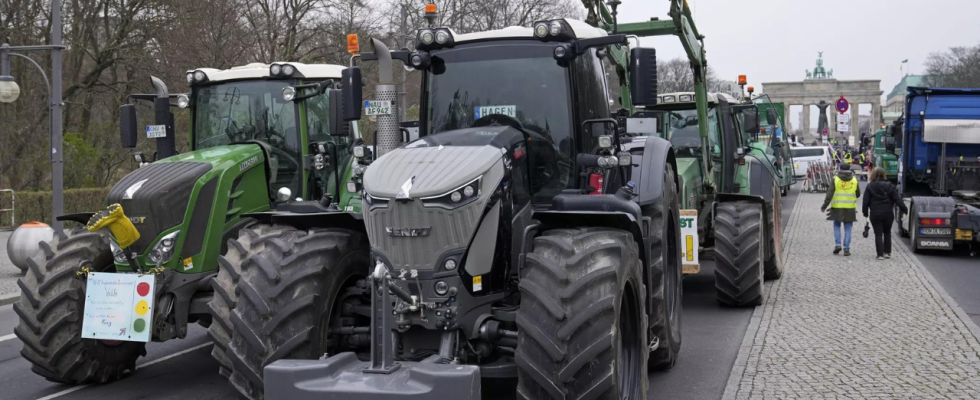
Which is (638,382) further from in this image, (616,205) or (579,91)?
(579,91)

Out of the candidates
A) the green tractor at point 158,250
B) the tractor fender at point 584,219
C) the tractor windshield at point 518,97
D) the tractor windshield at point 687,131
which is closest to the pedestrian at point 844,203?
the tractor windshield at point 687,131

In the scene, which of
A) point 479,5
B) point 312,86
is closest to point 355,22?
point 479,5

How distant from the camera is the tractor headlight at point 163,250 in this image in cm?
756

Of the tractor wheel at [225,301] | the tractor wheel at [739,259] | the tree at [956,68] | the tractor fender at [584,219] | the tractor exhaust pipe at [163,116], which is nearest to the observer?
the tractor fender at [584,219]

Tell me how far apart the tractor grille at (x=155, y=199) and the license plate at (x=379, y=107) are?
179 cm

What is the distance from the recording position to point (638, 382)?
6.23 metres

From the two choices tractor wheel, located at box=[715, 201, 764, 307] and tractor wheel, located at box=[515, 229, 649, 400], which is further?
tractor wheel, located at box=[715, 201, 764, 307]

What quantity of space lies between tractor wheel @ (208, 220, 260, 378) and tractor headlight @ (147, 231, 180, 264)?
1520 mm

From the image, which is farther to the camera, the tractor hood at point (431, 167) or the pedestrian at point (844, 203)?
the pedestrian at point (844, 203)

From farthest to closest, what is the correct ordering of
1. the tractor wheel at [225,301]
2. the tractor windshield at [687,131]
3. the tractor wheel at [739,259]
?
the tractor windshield at [687,131]
the tractor wheel at [739,259]
the tractor wheel at [225,301]

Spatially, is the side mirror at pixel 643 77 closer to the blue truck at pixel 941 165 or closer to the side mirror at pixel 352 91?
the side mirror at pixel 352 91

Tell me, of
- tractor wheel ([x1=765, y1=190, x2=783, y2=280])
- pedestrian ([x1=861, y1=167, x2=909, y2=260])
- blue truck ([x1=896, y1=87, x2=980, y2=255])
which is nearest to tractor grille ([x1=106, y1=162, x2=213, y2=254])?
Result: tractor wheel ([x1=765, y1=190, x2=783, y2=280])

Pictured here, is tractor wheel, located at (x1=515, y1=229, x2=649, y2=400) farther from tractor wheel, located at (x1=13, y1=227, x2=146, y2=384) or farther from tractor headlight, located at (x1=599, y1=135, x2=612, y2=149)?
tractor wheel, located at (x1=13, y1=227, x2=146, y2=384)

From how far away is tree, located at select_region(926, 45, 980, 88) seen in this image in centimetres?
5838
